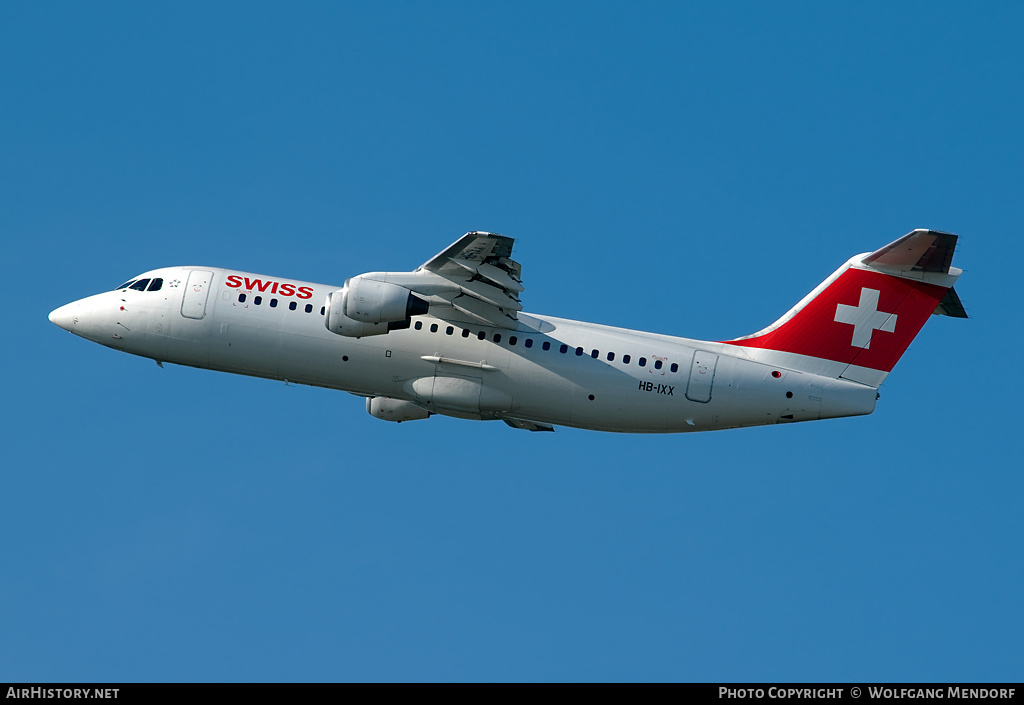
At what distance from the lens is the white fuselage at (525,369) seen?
29844 millimetres

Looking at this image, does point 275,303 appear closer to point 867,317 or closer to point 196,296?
point 196,296

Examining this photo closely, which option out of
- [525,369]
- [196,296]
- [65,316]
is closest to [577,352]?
[525,369]

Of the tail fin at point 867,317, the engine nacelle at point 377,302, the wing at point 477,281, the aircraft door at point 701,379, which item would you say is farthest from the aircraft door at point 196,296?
the tail fin at point 867,317

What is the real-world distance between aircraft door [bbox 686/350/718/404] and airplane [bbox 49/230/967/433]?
30mm

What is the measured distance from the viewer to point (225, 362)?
30938mm

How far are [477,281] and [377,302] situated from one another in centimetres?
263

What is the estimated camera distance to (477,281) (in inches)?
1152

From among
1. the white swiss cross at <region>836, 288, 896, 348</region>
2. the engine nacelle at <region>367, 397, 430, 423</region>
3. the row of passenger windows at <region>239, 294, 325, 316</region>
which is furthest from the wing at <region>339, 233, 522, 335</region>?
the white swiss cross at <region>836, 288, 896, 348</region>

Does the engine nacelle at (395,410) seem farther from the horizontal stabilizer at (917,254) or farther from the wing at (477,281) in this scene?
the horizontal stabilizer at (917,254)

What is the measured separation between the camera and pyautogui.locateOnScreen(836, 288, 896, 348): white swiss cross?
3030cm
